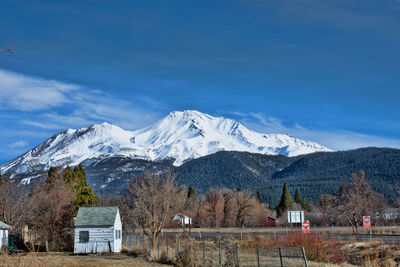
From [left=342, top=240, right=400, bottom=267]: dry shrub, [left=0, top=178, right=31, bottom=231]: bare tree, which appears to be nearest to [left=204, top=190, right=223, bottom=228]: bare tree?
[left=0, top=178, right=31, bottom=231]: bare tree

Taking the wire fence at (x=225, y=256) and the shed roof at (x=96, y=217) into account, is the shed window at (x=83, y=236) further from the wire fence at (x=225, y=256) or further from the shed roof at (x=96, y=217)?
the wire fence at (x=225, y=256)

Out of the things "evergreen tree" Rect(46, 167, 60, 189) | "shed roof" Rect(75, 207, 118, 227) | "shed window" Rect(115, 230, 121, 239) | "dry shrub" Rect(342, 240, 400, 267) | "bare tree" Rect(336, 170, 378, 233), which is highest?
"evergreen tree" Rect(46, 167, 60, 189)

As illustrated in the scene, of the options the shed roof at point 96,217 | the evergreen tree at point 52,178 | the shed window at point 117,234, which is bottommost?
the shed window at point 117,234

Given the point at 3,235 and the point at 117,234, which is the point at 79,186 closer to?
the point at 117,234

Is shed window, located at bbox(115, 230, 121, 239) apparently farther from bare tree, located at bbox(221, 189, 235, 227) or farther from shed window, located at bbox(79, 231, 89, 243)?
bare tree, located at bbox(221, 189, 235, 227)

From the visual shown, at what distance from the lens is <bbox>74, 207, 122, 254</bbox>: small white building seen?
1698 inches

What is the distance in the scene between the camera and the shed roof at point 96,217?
1730 inches

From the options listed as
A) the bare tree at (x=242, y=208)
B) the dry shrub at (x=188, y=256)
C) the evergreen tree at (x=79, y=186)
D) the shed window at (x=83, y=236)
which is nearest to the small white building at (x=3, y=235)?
the shed window at (x=83, y=236)

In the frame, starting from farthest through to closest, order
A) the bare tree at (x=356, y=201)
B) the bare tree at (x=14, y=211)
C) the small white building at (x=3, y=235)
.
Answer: the bare tree at (x=356, y=201) → the bare tree at (x=14, y=211) → the small white building at (x=3, y=235)

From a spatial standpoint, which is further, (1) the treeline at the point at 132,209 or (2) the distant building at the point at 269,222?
(2) the distant building at the point at 269,222

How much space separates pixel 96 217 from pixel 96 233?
5.14 ft

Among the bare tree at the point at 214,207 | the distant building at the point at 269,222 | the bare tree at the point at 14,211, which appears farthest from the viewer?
the distant building at the point at 269,222

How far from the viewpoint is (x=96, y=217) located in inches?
1751

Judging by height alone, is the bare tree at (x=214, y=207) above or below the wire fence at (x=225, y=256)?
above
